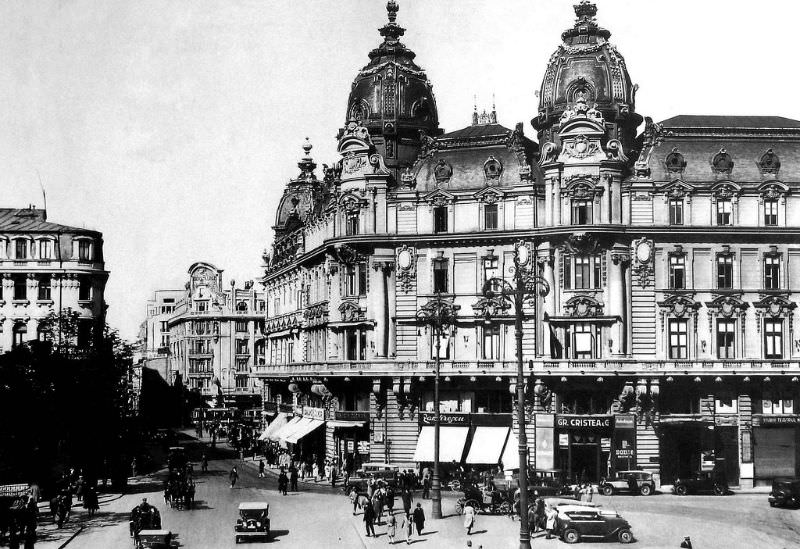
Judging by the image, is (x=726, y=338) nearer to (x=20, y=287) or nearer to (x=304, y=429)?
(x=304, y=429)

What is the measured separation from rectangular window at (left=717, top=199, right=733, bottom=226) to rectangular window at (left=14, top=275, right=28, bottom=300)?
55.8 metres

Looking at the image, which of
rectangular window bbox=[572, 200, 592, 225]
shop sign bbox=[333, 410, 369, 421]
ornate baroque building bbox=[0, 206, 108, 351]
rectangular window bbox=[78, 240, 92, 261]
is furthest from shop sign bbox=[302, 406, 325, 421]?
rectangular window bbox=[78, 240, 92, 261]

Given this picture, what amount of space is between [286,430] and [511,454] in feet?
71.5

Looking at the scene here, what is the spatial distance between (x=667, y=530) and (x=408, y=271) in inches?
1117

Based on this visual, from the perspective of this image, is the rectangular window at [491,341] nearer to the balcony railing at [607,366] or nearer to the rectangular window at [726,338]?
the balcony railing at [607,366]

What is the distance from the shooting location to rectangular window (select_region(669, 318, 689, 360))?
215 ft

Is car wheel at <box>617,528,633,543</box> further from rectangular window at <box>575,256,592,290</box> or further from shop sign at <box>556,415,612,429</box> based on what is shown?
rectangular window at <box>575,256,592,290</box>

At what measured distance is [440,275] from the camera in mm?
69125

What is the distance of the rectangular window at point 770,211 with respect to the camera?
65625 millimetres

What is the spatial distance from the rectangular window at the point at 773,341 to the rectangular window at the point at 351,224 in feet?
88.7

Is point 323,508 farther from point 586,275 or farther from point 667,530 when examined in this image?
point 586,275

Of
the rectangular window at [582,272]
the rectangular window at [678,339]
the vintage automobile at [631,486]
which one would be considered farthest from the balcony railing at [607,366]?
the vintage automobile at [631,486]

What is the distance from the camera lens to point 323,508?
5372cm

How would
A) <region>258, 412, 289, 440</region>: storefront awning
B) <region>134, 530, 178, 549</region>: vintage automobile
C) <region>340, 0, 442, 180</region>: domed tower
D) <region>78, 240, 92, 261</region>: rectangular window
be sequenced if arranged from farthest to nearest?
<region>78, 240, 92, 261</region>: rectangular window
<region>258, 412, 289, 440</region>: storefront awning
<region>340, 0, 442, 180</region>: domed tower
<region>134, 530, 178, 549</region>: vintage automobile
